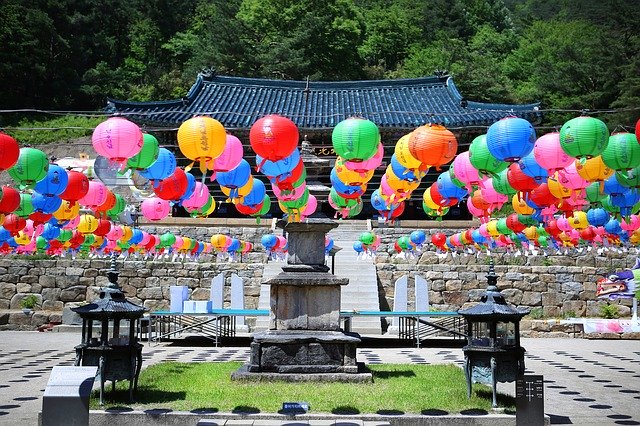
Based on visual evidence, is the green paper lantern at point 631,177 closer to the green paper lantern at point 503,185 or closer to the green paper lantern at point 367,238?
the green paper lantern at point 503,185

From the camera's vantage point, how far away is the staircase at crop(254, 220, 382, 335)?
873 inches

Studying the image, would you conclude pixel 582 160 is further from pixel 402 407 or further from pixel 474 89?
pixel 474 89

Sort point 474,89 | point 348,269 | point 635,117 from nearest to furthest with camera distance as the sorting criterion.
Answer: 1. point 348,269
2. point 635,117
3. point 474,89

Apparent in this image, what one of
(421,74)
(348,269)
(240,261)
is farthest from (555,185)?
(421,74)

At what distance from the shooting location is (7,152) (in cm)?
1033

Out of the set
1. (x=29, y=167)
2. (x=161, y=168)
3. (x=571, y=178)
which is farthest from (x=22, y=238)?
(x=571, y=178)

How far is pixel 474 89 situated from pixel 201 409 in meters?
37.7

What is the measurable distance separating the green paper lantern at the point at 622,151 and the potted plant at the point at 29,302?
19695 millimetres

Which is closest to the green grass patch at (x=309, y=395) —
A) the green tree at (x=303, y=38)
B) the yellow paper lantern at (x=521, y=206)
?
the yellow paper lantern at (x=521, y=206)

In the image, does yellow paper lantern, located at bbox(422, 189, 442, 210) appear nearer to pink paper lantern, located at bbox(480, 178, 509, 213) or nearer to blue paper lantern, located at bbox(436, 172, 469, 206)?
blue paper lantern, located at bbox(436, 172, 469, 206)

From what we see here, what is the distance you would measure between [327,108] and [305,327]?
23.4 meters

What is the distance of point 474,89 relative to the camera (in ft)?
143

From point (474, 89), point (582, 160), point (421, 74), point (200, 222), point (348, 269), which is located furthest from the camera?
point (421, 74)

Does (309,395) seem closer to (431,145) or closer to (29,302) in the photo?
(431,145)
